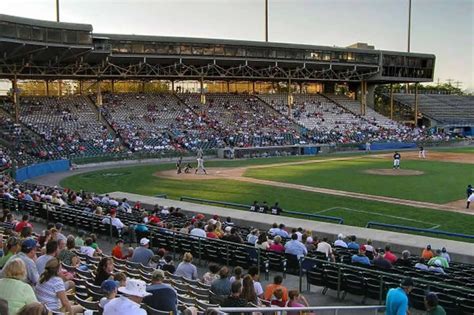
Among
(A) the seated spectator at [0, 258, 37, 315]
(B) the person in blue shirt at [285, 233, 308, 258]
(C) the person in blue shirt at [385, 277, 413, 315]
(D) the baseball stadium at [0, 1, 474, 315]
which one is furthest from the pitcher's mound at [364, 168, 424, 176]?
(A) the seated spectator at [0, 258, 37, 315]

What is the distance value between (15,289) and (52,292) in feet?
2.93

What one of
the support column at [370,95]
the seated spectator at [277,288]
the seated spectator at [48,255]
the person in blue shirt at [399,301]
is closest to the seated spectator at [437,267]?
the seated spectator at [277,288]

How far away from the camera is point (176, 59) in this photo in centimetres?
6209

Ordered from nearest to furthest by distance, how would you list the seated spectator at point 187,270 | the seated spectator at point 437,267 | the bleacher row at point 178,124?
the seated spectator at point 187,270
the seated spectator at point 437,267
the bleacher row at point 178,124

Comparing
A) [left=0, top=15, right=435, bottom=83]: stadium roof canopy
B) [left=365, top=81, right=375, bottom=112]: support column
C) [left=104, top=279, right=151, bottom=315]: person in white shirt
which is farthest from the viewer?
[left=365, top=81, right=375, bottom=112]: support column

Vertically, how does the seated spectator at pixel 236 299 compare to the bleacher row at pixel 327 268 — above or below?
above

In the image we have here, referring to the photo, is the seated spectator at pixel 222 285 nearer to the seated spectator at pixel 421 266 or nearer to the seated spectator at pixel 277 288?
the seated spectator at pixel 277 288

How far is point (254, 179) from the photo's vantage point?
38375mm

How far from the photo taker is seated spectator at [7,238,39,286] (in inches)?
306

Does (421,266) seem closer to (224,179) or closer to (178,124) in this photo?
(224,179)

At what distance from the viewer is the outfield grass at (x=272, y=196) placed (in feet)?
78.7

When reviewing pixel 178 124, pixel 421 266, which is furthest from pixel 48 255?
pixel 178 124

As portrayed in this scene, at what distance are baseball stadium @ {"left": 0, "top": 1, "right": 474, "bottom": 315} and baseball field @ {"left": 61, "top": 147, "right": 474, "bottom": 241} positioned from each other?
22cm

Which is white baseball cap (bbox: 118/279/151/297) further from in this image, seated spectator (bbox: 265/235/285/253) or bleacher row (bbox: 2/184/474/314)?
seated spectator (bbox: 265/235/285/253)
